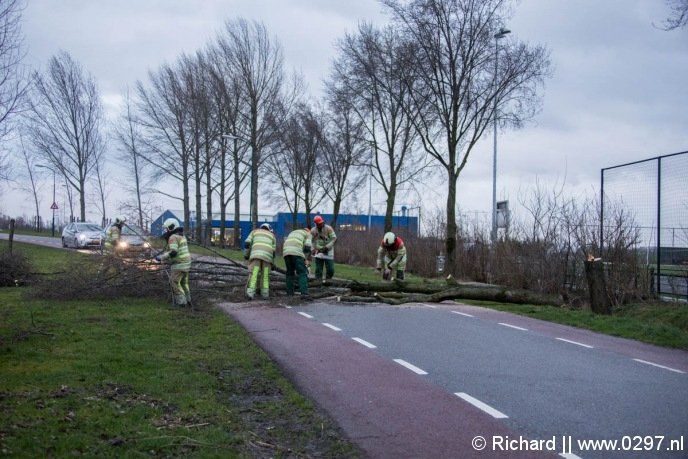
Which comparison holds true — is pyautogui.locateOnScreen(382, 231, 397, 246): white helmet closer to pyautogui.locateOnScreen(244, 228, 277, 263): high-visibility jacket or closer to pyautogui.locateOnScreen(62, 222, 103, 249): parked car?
pyautogui.locateOnScreen(244, 228, 277, 263): high-visibility jacket

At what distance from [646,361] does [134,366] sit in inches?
280

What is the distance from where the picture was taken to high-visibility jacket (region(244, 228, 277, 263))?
15430 mm

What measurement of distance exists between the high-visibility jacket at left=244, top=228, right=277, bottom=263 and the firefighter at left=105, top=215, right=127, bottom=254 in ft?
10.9

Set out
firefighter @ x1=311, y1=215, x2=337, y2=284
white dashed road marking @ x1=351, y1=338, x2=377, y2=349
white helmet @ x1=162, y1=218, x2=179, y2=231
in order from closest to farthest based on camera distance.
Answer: white dashed road marking @ x1=351, y1=338, x2=377, y2=349
white helmet @ x1=162, y1=218, x2=179, y2=231
firefighter @ x1=311, y1=215, x2=337, y2=284

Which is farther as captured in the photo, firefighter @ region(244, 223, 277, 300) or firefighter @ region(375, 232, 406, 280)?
firefighter @ region(375, 232, 406, 280)

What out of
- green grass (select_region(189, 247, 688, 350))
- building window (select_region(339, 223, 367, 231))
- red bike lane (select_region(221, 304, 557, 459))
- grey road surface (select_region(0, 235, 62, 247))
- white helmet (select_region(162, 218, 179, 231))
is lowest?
red bike lane (select_region(221, 304, 557, 459))

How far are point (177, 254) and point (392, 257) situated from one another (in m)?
7.59

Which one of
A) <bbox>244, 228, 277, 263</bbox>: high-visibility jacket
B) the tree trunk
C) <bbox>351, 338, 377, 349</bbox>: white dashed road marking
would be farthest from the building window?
<bbox>351, 338, 377, 349</bbox>: white dashed road marking

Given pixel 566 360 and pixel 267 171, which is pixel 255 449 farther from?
pixel 267 171

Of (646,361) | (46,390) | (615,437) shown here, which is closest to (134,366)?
(46,390)

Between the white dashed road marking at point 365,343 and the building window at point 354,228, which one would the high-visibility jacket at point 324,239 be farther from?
the building window at point 354,228

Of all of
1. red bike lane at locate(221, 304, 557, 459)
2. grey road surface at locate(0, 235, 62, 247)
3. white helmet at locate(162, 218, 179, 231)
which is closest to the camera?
red bike lane at locate(221, 304, 557, 459)

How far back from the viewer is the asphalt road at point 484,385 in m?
5.64

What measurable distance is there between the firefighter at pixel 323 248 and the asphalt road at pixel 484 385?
17.8 ft
